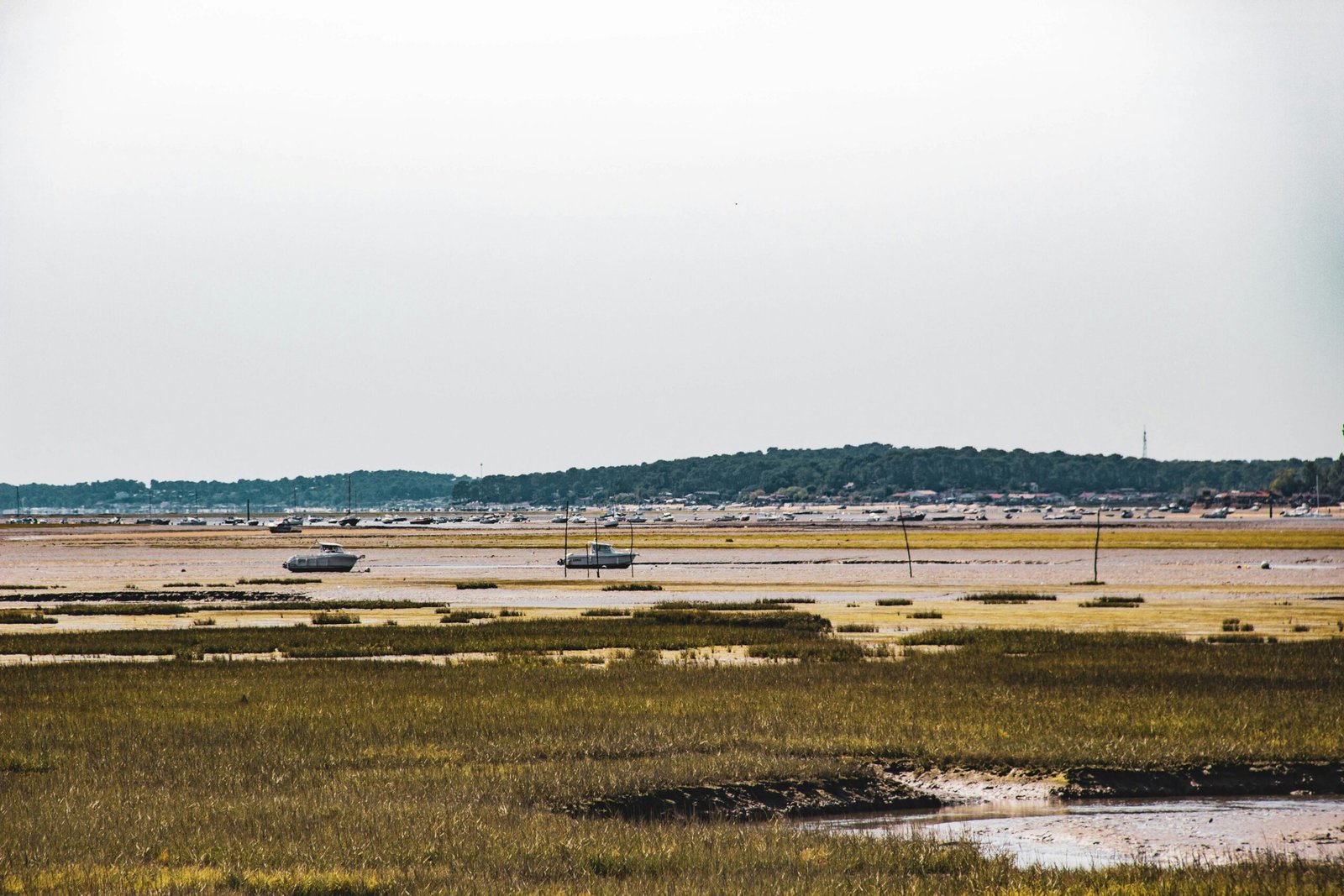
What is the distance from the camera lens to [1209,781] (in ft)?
72.9

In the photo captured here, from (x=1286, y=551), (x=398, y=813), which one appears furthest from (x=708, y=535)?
(x=398, y=813)

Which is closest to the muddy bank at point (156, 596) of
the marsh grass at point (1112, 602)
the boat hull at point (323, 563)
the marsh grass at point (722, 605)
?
the marsh grass at point (722, 605)

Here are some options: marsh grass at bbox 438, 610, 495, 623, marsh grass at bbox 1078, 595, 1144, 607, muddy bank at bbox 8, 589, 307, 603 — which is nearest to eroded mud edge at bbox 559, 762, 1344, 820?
marsh grass at bbox 438, 610, 495, 623

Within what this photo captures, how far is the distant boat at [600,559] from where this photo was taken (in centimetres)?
10869

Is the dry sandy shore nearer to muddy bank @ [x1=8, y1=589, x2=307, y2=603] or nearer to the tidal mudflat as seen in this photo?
muddy bank @ [x1=8, y1=589, x2=307, y2=603]

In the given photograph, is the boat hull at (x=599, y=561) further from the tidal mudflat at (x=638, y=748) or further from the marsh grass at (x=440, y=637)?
the tidal mudflat at (x=638, y=748)

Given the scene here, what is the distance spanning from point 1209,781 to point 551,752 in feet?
36.2

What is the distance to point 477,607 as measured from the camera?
2559 inches

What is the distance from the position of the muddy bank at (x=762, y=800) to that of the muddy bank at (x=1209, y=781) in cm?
280

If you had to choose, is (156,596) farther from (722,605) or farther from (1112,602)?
(1112,602)

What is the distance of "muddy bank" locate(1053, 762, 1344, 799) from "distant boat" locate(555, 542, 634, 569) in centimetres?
8556

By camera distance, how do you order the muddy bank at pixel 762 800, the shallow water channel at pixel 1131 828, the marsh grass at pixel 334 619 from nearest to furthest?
the shallow water channel at pixel 1131 828 < the muddy bank at pixel 762 800 < the marsh grass at pixel 334 619

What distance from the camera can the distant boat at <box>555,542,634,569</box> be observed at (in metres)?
109

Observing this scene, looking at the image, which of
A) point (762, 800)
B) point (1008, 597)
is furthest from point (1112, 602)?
point (762, 800)
